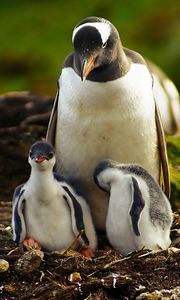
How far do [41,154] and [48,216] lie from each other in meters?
0.46

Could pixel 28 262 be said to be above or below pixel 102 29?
below

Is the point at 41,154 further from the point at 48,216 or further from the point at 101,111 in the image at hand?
the point at 101,111

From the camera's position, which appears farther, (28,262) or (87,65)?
(87,65)

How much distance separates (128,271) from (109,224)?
0.62m

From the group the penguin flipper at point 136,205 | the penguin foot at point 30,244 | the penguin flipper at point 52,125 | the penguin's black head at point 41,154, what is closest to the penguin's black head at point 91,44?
the penguin's black head at point 41,154

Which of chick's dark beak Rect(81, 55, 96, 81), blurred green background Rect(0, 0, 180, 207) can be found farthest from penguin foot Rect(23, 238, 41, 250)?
blurred green background Rect(0, 0, 180, 207)

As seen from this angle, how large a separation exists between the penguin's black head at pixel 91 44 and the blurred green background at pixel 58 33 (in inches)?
440

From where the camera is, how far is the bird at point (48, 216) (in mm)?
8539

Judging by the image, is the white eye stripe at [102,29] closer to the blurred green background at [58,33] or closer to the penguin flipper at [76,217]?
the penguin flipper at [76,217]

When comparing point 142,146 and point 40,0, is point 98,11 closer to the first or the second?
point 40,0

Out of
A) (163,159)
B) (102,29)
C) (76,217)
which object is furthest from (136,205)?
(102,29)

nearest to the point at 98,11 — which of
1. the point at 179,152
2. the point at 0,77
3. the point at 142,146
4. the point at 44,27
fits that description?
the point at 44,27

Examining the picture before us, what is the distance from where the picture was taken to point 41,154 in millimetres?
8406

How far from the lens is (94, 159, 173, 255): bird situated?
842 cm
